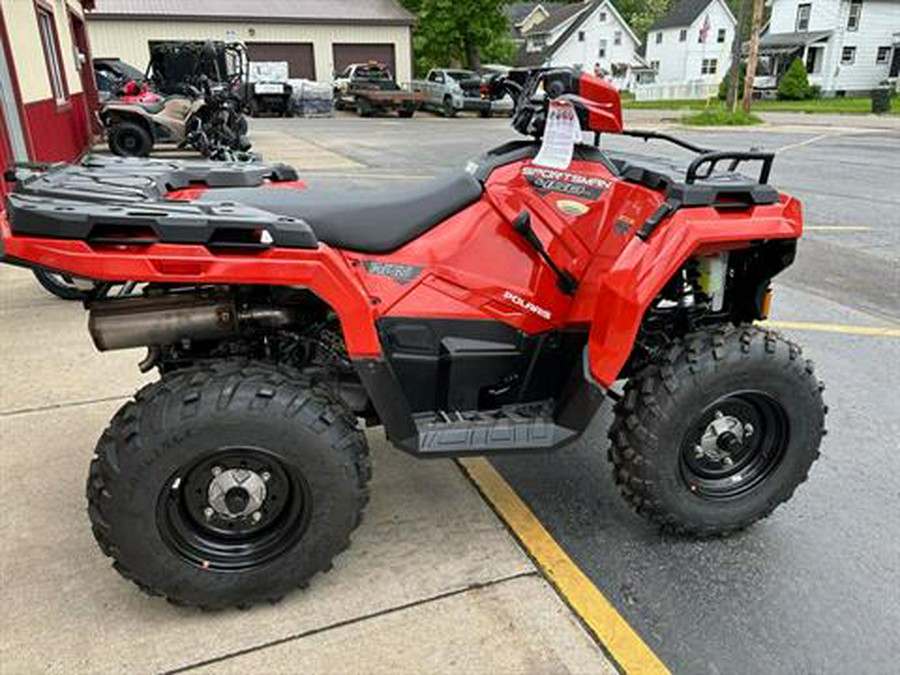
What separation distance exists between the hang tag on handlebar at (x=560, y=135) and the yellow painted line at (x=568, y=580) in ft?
4.71

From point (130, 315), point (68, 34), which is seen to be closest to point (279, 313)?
point (130, 315)

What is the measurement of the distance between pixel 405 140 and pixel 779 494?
18225 mm

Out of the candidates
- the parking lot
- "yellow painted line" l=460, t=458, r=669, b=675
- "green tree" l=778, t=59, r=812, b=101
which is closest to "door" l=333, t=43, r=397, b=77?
"green tree" l=778, t=59, r=812, b=101

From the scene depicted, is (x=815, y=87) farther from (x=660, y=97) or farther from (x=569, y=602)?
(x=569, y=602)

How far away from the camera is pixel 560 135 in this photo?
2.69 meters

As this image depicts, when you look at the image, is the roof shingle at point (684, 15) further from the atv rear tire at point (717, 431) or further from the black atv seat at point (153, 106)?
the atv rear tire at point (717, 431)

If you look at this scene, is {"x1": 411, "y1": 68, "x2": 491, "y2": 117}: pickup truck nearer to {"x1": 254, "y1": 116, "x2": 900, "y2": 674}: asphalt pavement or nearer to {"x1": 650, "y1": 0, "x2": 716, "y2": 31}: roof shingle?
{"x1": 254, "y1": 116, "x2": 900, "y2": 674}: asphalt pavement

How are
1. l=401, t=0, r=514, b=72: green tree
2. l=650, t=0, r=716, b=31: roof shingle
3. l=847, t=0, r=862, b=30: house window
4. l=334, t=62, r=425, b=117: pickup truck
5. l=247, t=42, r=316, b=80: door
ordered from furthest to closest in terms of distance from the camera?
1. l=650, t=0, r=716, b=31: roof shingle
2. l=847, t=0, r=862, b=30: house window
3. l=401, t=0, r=514, b=72: green tree
4. l=247, t=42, r=316, b=80: door
5. l=334, t=62, r=425, b=117: pickup truck

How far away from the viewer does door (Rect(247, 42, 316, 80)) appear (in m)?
36.4

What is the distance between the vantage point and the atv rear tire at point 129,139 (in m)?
13.8

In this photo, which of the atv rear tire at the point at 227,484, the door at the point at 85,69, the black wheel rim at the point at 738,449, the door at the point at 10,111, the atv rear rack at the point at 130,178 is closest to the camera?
the atv rear tire at the point at 227,484

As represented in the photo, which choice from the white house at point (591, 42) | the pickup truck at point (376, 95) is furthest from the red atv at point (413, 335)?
the white house at point (591, 42)

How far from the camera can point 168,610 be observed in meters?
2.57

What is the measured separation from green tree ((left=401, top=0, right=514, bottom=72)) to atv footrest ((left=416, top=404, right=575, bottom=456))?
39940 millimetres
